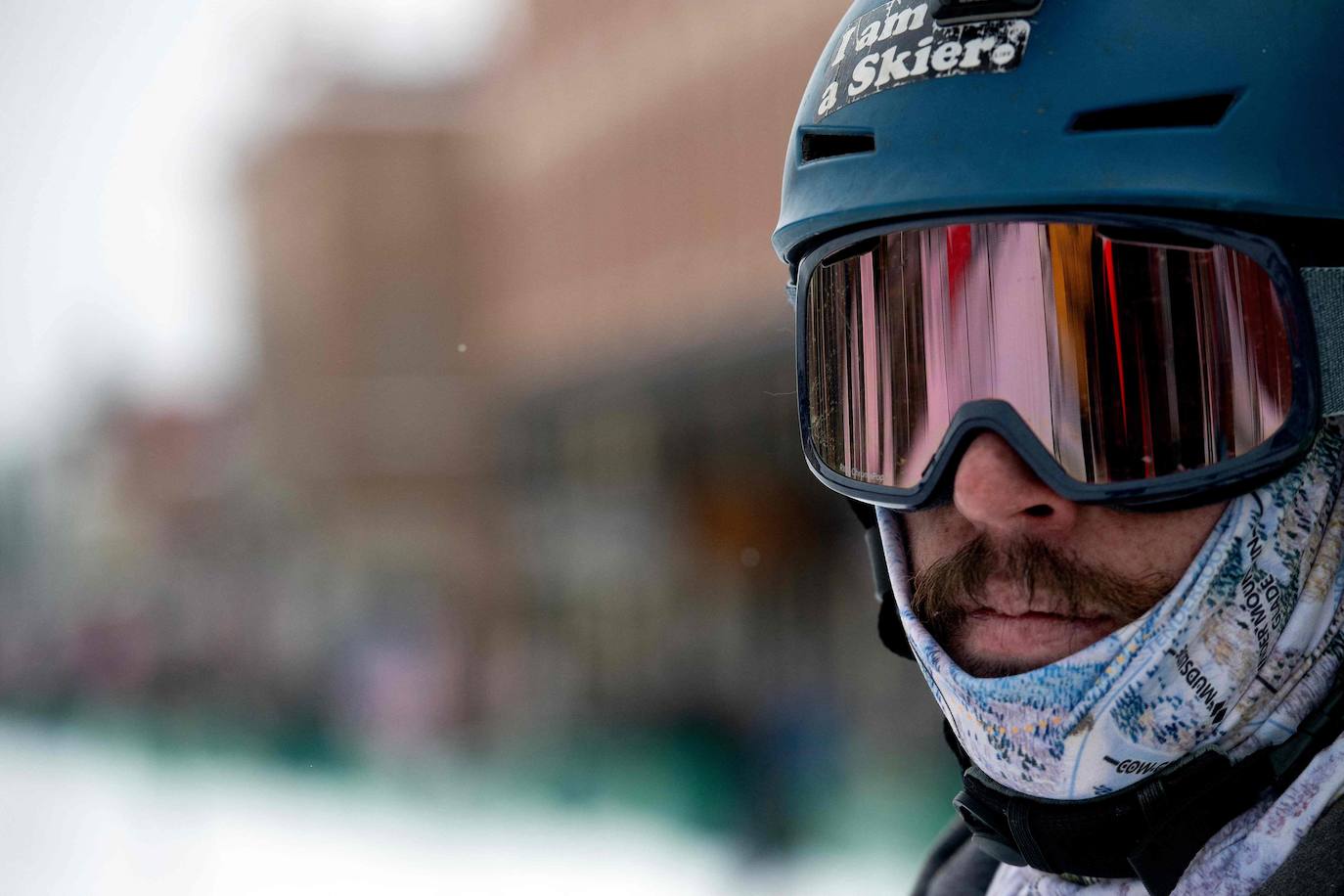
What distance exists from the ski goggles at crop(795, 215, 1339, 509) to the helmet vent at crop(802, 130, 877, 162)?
0.50ft

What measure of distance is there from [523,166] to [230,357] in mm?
36596

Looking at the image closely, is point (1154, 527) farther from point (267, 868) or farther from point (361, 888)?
point (267, 868)

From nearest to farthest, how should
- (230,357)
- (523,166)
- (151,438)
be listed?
(523,166) < (151,438) < (230,357)

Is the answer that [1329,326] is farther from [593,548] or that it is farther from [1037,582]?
[593,548]

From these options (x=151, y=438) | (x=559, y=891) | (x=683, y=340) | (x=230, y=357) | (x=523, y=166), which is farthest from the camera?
(x=230, y=357)

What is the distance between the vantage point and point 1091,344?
63.0 inches

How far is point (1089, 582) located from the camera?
5.20ft

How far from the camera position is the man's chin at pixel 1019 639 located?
159cm

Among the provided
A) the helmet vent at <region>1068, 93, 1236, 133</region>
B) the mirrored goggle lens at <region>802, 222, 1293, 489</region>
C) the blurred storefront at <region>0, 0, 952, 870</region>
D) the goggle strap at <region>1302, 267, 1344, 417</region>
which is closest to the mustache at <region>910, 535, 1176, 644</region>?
the mirrored goggle lens at <region>802, 222, 1293, 489</region>

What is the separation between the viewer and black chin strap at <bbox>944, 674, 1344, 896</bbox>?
4.98ft

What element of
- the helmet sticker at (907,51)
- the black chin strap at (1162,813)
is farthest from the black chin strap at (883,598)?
the helmet sticker at (907,51)

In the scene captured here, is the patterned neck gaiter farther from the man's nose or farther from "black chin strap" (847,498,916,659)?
"black chin strap" (847,498,916,659)

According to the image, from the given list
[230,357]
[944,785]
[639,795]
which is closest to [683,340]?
[639,795]

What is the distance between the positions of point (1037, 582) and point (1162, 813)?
0.29m
